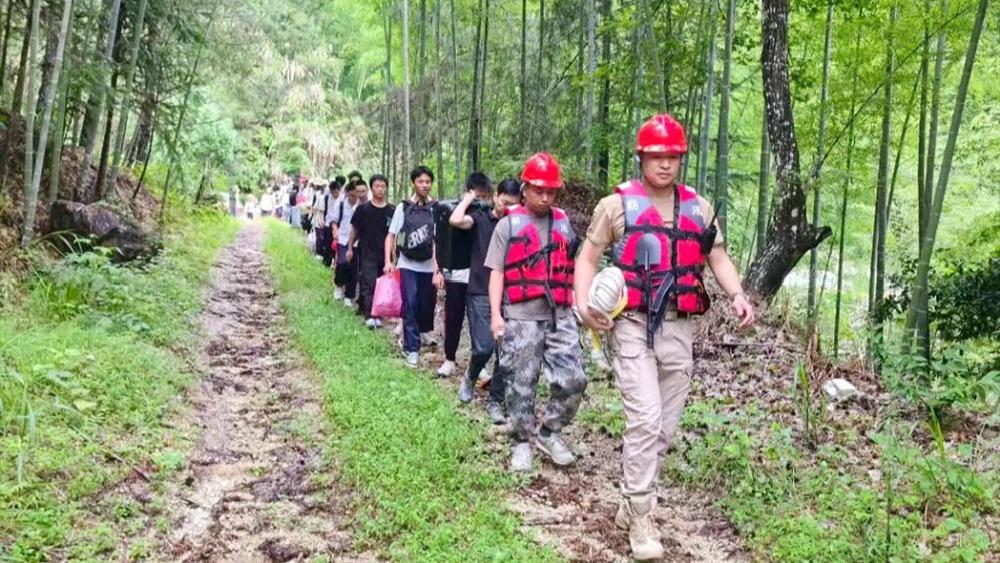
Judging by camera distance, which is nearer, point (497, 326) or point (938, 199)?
point (497, 326)

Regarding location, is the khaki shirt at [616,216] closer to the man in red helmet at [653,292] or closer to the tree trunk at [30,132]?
the man in red helmet at [653,292]

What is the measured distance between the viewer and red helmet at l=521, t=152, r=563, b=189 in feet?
13.6

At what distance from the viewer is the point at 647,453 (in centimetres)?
320

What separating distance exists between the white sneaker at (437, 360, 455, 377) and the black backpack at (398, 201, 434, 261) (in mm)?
916

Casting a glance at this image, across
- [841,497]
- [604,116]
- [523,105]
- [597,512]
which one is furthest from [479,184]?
[523,105]

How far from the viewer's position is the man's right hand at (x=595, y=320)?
10.6ft

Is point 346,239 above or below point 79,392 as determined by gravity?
above

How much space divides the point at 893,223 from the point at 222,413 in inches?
689

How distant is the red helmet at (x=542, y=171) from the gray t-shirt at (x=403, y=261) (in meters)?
2.49

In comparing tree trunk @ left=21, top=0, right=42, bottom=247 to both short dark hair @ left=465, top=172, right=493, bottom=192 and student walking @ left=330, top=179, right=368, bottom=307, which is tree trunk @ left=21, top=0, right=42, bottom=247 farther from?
short dark hair @ left=465, top=172, right=493, bottom=192

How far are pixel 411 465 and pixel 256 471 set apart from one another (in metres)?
0.87

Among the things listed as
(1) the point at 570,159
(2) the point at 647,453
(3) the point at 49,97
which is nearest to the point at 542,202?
(2) the point at 647,453

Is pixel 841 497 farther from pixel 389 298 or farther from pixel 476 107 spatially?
pixel 476 107

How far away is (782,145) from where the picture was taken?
689cm
